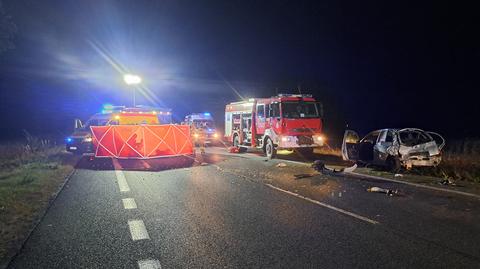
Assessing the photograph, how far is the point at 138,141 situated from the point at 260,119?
6.26m

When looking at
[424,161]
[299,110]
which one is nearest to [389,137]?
[424,161]

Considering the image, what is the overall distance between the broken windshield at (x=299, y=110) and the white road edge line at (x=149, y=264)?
44.0 feet

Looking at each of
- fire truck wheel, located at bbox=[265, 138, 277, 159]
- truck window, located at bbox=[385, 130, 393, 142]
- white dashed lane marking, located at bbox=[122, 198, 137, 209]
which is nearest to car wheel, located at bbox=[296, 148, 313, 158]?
fire truck wheel, located at bbox=[265, 138, 277, 159]

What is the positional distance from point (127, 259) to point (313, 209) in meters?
3.80

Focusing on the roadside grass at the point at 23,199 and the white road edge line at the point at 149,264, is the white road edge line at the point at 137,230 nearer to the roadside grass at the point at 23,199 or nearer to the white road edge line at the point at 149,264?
the white road edge line at the point at 149,264

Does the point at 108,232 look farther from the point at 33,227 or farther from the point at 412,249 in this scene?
the point at 412,249

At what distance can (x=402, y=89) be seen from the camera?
41406 mm

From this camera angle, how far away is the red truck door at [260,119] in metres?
19.5

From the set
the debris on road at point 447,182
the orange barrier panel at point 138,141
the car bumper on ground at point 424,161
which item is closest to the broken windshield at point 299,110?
the orange barrier panel at point 138,141

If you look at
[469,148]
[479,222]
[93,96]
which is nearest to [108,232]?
[479,222]

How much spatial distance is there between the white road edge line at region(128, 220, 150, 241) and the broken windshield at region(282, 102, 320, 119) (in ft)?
38.7

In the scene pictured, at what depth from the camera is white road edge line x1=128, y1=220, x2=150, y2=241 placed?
19.0 feet

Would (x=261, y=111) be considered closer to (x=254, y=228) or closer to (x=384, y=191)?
(x=384, y=191)

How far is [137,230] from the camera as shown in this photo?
6188mm
